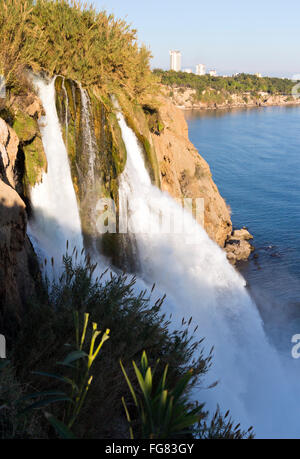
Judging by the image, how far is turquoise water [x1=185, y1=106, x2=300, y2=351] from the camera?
15461 millimetres

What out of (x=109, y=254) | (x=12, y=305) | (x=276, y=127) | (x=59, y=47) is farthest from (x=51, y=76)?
(x=276, y=127)

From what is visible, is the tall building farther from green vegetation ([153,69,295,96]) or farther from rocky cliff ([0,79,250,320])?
rocky cliff ([0,79,250,320])

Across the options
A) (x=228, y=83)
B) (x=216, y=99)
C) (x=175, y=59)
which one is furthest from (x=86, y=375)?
(x=175, y=59)

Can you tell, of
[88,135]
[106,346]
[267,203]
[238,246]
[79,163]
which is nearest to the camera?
[106,346]

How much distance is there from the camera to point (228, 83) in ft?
359

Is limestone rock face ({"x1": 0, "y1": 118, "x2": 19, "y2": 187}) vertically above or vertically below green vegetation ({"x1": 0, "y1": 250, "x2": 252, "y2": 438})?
above

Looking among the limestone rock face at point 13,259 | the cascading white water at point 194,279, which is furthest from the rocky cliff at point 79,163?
the cascading white water at point 194,279

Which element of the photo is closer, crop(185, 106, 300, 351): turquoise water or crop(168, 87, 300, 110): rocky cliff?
crop(185, 106, 300, 351): turquoise water

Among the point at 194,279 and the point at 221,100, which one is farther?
the point at 221,100

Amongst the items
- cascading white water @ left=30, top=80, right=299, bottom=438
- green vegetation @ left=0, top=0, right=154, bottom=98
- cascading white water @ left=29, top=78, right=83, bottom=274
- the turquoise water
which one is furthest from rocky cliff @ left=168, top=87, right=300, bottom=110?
cascading white water @ left=29, top=78, right=83, bottom=274

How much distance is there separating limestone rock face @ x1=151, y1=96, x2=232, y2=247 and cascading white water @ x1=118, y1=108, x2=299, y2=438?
216 cm

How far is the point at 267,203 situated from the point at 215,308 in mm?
17575

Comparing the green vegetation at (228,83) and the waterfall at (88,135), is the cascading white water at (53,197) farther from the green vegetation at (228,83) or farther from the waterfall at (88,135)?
the green vegetation at (228,83)

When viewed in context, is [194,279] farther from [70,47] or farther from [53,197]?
[70,47]
